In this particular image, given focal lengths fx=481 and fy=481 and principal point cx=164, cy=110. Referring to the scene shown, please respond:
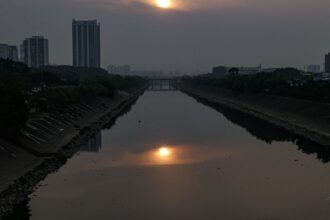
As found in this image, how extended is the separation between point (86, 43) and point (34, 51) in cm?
2644

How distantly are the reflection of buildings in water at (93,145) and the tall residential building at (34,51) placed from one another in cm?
8657

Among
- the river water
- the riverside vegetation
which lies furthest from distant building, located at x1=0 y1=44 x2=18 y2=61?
the river water

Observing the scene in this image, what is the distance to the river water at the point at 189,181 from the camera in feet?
38.5

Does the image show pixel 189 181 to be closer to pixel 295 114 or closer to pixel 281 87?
pixel 295 114

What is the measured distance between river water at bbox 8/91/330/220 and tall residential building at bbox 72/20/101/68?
10991 cm

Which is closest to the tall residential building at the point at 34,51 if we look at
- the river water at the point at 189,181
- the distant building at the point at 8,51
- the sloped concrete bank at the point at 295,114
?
the distant building at the point at 8,51

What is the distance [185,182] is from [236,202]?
2.67 m

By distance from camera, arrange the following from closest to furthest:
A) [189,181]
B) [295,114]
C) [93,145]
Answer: [189,181] → [93,145] → [295,114]

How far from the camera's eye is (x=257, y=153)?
20844 mm

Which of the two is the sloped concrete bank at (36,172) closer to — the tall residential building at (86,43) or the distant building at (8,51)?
the distant building at (8,51)

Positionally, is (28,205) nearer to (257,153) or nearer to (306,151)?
(257,153)

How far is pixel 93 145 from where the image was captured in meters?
23.8

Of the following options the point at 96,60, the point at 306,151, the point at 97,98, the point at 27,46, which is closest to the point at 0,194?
the point at 306,151

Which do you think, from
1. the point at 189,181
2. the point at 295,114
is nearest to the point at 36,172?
the point at 189,181
